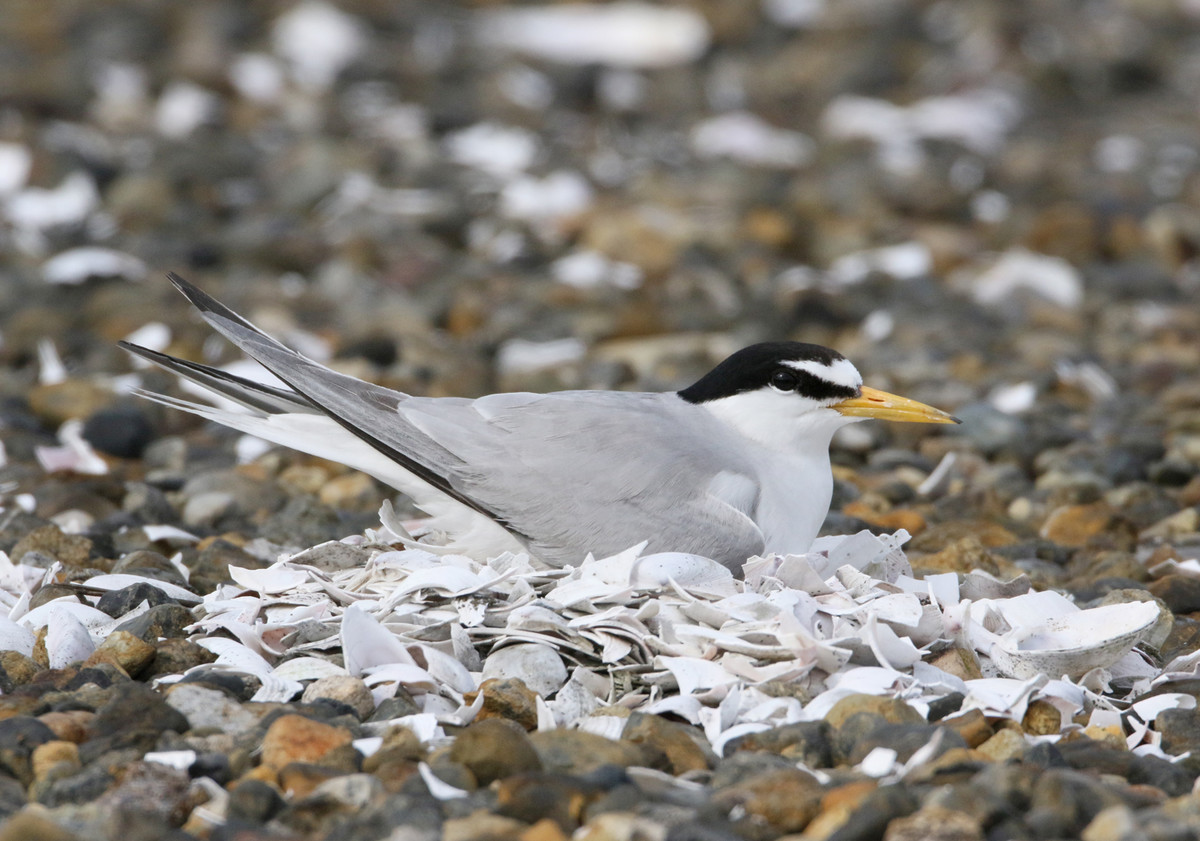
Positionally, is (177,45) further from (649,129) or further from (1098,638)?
(1098,638)

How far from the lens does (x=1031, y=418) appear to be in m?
5.39

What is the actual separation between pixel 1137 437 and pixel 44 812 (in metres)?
3.89

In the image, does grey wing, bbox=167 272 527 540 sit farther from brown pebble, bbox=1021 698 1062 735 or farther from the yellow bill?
brown pebble, bbox=1021 698 1062 735

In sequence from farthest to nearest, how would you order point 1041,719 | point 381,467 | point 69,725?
point 381,467, point 1041,719, point 69,725

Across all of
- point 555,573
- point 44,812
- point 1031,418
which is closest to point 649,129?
point 1031,418

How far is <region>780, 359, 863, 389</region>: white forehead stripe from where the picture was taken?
372cm

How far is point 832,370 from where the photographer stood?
3.72 m

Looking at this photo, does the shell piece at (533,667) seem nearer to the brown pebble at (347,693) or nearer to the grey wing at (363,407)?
the brown pebble at (347,693)

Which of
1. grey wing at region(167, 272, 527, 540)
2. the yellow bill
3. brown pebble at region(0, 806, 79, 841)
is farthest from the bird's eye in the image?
brown pebble at region(0, 806, 79, 841)

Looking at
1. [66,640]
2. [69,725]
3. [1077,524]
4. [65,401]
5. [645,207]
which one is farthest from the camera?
[645,207]

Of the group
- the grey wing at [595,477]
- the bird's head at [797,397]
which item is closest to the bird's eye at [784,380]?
the bird's head at [797,397]

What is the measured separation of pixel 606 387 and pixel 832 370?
211 cm

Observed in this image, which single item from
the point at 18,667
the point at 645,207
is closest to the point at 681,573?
the point at 18,667

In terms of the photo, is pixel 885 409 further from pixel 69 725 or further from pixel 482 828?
pixel 69 725
